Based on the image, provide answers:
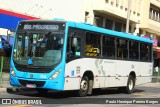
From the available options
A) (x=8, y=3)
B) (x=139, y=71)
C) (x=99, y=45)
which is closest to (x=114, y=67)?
(x=99, y=45)

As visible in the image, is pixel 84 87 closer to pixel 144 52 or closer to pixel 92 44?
pixel 92 44

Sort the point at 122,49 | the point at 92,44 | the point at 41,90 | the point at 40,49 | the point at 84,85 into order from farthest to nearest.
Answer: the point at 122,49 < the point at 41,90 < the point at 92,44 < the point at 84,85 < the point at 40,49

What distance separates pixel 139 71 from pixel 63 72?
28.1 feet

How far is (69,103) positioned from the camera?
49.7ft

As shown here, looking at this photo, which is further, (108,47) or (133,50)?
(133,50)

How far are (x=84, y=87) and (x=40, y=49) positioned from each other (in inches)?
109

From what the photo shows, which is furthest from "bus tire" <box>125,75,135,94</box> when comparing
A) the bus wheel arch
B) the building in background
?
the building in background

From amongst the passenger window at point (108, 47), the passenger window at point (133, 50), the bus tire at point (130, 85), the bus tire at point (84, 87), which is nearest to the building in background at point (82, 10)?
the passenger window at point (133, 50)

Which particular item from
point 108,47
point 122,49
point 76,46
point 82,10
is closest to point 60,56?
point 76,46

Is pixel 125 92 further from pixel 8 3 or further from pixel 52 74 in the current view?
pixel 8 3

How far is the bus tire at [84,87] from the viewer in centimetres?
1770

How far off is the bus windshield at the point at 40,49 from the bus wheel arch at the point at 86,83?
2055 millimetres

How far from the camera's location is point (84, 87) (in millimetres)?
17984

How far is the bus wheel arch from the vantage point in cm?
1774
